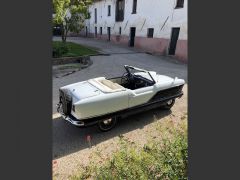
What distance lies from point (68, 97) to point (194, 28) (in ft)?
16.4

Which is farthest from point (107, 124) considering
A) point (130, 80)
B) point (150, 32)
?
point (150, 32)

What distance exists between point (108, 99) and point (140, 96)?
1.09 meters

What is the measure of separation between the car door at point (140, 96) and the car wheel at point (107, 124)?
645mm

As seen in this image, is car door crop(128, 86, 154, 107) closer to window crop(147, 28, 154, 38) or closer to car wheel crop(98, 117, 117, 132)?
car wheel crop(98, 117, 117, 132)

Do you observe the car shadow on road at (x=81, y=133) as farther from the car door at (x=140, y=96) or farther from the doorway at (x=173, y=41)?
the doorway at (x=173, y=41)

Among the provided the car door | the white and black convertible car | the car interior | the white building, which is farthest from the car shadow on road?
the white building

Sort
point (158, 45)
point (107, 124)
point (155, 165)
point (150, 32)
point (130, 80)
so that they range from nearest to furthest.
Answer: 1. point (155, 165)
2. point (107, 124)
3. point (130, 80)
4. point (158, 45)
5. point (150, 32)

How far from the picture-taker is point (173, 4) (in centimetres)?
1745

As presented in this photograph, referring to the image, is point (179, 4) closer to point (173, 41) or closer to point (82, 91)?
point (173, 41)

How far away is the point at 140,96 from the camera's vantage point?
6.52 m

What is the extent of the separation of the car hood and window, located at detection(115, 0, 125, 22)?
67.6 feet

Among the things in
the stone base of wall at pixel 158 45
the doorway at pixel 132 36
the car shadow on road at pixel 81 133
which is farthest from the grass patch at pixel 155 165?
the doorway at pixel 132 36

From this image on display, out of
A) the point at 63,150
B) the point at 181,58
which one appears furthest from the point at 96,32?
the point at 63,150

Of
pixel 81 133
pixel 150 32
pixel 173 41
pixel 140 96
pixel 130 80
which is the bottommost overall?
pixel 81 133
